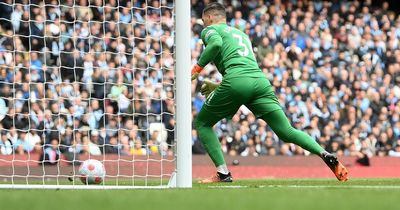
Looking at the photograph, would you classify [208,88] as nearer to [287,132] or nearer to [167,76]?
[287,132]

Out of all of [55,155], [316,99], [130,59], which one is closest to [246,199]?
[55,155]

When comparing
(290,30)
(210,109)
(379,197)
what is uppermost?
(290,30)

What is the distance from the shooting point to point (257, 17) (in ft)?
71.3

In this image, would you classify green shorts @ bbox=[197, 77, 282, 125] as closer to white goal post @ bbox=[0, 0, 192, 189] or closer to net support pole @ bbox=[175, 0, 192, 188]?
net support pole @ bbox=[175, 0, 192, 188]

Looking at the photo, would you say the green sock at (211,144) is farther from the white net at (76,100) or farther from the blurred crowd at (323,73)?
the blurred crowd at (323,73)

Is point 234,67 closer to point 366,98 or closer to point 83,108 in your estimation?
point 83,108

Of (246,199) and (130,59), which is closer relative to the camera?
(246,199)

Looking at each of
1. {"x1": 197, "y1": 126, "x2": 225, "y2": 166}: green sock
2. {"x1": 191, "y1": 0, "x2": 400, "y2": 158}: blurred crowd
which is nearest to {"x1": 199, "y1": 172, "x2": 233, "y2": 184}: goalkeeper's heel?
{"x1": 197, "y1": 126, "x2": 225, "y2": 166}: green sock

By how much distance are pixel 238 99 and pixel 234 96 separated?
0.06 metres

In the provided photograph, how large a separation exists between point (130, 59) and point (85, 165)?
669 cm

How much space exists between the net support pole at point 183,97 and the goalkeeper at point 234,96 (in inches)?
27.6

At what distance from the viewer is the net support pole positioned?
9.80m

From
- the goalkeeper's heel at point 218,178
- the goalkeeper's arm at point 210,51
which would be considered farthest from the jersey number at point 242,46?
the goalkeeper's heel at point 218,178

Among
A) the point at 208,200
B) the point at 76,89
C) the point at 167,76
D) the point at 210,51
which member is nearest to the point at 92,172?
the point at 210,51
